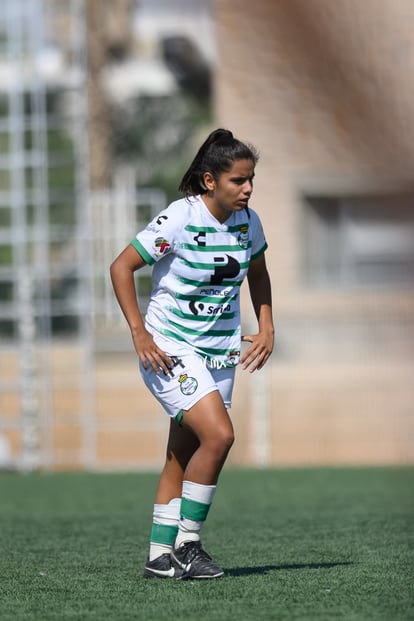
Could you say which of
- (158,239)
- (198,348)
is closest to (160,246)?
(158,239)

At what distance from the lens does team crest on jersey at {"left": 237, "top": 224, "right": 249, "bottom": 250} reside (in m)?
4.48

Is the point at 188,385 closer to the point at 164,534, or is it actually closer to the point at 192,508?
the point at 192,508

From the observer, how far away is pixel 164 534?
4.57m

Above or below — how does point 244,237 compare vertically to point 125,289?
above

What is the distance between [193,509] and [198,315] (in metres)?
0.65

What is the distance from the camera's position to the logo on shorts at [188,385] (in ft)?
14.1

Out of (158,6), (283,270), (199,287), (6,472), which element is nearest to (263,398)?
(283,270)

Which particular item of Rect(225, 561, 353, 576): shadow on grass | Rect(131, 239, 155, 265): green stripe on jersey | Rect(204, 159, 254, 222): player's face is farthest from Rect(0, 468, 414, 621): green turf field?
Rect(204, 159, 254, 222): player's face

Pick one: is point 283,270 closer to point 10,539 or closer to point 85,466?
point 85,466

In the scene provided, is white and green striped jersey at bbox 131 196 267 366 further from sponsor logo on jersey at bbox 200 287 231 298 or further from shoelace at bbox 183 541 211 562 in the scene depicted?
shoelace at bbox 183 541 211 562

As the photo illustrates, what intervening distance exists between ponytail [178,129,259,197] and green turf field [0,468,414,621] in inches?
52.6

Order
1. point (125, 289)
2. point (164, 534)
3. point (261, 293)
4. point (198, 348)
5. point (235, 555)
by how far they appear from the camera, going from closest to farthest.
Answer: point (125, 289), point (198, 348), point (164, 534), point (261, 293), point (235, 555)

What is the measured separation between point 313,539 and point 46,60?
14.3m

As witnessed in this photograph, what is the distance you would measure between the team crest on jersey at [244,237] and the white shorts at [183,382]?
0.41m
